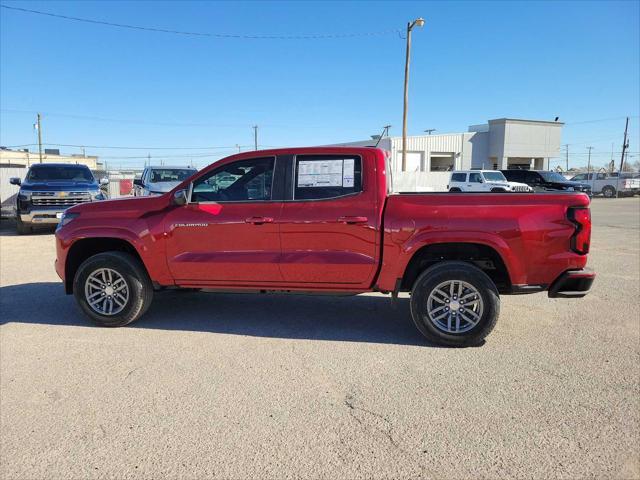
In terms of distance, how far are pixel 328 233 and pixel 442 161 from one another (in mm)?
42813

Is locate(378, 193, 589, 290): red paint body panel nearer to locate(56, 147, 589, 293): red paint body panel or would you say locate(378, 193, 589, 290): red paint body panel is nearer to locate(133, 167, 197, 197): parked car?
locate(56, 147, 589, 293): red paint body panel

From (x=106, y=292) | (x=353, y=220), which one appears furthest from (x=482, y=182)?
(x=106, y=292)

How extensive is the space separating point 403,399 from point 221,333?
220cm

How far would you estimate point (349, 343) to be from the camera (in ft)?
14.9

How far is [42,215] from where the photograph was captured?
12.6 m

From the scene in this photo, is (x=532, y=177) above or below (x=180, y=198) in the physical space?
above

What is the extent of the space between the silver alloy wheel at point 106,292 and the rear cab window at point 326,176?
2170mm

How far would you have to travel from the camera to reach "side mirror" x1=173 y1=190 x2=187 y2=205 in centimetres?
481

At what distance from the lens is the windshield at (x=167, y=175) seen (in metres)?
13.6

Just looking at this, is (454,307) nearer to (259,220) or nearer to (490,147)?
(259,220)

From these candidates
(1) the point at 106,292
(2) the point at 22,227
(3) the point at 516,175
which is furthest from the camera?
(3) the point at 516,175

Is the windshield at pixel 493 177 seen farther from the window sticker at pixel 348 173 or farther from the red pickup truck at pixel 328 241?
the window sticker at pixel 348 173

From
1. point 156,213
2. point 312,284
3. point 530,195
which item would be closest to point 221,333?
point 312,284

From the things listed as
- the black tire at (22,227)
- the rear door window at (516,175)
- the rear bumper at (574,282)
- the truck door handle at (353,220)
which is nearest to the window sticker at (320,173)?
the truck door handle at (353,220)
